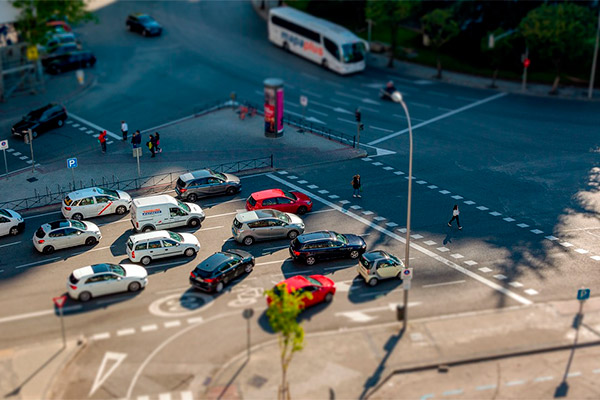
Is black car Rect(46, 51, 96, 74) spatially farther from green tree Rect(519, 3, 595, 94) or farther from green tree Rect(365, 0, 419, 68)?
green tree Rect(519, 3, 595, 94)

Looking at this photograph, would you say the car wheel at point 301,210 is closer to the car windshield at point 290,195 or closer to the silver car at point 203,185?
the car windshield at point 290,195

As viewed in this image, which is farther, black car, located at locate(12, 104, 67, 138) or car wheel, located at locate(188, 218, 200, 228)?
black car, located at locate(12, 104, 67, 138)

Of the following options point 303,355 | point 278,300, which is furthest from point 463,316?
point 278,300

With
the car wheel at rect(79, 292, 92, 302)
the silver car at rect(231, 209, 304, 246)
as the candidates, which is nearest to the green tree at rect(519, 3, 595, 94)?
the silver car at rect(231, 209, 304, 246)

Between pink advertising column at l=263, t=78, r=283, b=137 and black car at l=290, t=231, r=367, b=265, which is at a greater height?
pink advertising column at l=263, t=78, r=283, b=137

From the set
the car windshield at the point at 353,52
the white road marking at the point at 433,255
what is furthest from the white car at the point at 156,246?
the car windshield at the point at 353,52

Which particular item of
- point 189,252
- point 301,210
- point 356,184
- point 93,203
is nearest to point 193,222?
point 189,252

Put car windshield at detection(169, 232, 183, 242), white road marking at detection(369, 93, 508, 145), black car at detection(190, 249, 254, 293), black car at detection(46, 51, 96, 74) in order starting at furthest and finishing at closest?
black car at detection(46, 51, 96, 74), white road marking at detection(369, 93, 508, 145), car windshield at detection(169, 232, 183, 242), black car at detection(190, 249, 254, 293)
